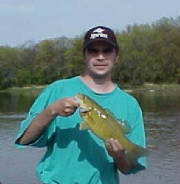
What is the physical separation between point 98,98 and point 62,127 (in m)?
0.32

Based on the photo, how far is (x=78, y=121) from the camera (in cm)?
349

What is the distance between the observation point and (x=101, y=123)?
10.7 feet

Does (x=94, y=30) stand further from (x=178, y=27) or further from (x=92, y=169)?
(x=178, y=27)

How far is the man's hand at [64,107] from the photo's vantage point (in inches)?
126

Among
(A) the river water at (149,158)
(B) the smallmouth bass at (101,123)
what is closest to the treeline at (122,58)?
(A) the river water at (149,158)

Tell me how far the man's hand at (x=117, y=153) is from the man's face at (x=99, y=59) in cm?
49

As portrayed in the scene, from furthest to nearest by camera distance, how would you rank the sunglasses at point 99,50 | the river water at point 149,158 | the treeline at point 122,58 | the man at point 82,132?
the treeline at point 122,58, the river water at point 149,158, the sunglasses at point 99,50, the man at point 82,132

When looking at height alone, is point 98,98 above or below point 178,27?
above

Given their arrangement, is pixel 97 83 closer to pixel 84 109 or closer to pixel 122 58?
pixel 84 109

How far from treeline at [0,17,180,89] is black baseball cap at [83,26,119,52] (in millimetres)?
71940

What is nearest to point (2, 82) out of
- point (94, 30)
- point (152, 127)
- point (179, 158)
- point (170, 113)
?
point (170, 113)

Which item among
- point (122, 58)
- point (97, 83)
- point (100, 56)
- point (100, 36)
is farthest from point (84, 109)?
point (122, 58)

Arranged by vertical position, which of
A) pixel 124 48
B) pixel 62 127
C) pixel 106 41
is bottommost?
pixel 124 48

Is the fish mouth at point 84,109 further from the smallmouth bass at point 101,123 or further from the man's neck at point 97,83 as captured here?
the man's neck at point 97,83
